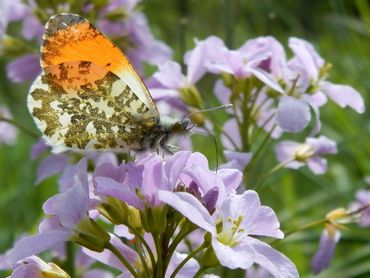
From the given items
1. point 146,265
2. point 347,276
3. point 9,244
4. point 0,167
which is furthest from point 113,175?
point 0,167

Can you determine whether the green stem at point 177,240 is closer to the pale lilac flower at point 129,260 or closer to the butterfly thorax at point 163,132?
the pale lilac flower at point 129,260

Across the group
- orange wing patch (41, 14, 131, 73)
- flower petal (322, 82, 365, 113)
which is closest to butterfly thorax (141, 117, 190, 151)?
orange wing patch (41, 14, 131, 73)

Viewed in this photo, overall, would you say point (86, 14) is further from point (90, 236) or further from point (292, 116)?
point (90, 236)

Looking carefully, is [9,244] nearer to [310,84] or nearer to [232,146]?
[232,146]

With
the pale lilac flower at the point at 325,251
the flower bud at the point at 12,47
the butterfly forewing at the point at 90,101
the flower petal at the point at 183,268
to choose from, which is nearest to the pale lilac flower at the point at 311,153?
the pale lilac flower at the point at 325,251

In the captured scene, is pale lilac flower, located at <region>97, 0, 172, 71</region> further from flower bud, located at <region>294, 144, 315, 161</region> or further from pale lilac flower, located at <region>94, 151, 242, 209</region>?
pale lilac flower, located at <region>94, 151, 242, 209</region>
